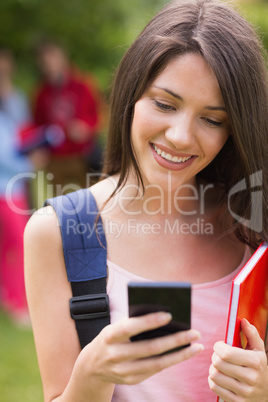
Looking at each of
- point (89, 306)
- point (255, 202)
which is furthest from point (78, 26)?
point (89, 306)

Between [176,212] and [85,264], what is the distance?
39 centimetres

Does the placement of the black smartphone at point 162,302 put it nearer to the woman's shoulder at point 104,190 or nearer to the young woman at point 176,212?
the young woman at point 176,212

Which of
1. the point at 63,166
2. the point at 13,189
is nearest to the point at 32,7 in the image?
the point at 63,166

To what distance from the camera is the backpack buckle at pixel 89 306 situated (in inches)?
57.7

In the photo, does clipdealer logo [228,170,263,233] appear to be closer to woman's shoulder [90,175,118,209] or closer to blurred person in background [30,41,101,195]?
woman's shoulder [90,175,118,209]

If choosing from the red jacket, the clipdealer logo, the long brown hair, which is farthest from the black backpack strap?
the red jacket

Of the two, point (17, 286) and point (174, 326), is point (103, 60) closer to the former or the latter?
point (17, 286)

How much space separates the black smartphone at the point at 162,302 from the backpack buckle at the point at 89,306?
33 cm

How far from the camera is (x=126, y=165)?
1678 millimetres

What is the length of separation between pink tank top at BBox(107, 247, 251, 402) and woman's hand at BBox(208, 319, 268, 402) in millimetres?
217

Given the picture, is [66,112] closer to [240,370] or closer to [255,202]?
[255,202]

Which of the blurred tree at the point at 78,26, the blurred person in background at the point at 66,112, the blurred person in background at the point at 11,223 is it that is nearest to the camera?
the blurred person in background at the point at 11,223

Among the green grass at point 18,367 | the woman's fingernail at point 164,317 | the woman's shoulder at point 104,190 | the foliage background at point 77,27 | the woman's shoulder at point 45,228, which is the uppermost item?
the foliage background at point 77,27

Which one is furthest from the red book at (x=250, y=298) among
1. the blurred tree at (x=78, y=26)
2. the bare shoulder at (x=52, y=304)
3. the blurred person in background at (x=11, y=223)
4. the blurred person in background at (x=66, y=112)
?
the blurred tree at (x=78, y=26)
